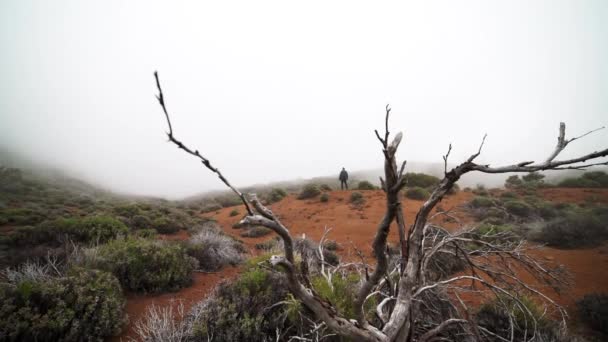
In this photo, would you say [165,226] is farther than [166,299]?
Yes

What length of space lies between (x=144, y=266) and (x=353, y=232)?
9937 mm

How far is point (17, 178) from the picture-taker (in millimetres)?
27750

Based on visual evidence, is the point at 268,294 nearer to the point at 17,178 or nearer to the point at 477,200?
the point at 477,200

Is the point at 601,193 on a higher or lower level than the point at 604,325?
higher

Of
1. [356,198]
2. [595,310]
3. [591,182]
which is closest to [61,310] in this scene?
[595,310]

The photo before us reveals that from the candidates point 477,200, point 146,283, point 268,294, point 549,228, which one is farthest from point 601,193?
point 146,283

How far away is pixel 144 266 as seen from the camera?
16.9 feet

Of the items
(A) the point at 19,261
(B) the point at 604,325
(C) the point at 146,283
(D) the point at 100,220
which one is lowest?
(B) the point at 604,325

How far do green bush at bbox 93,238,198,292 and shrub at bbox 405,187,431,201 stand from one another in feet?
60.8

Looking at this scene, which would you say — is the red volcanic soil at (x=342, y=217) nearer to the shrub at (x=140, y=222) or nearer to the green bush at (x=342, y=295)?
the shrub at (x=140, y=222)

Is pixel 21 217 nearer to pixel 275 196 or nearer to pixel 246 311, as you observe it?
pixel 246 311

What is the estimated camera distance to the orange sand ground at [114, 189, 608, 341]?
16.4ft

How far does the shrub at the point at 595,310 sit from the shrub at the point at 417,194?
1486 cm

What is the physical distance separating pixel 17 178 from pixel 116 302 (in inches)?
1507
